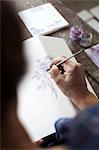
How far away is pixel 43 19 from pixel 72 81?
390 millimetres

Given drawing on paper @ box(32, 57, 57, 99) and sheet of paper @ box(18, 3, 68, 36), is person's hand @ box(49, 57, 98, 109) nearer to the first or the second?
drawing on paper @ box(32, 57, 57, 99)

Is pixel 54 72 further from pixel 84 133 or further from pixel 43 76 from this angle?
pixel 84 133

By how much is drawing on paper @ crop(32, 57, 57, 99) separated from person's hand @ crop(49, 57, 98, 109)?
0.10 ft

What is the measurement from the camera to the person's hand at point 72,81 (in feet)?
3.51

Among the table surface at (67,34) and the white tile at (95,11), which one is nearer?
the table surface at (67,34)

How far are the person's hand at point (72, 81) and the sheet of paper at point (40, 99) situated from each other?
0.02 m

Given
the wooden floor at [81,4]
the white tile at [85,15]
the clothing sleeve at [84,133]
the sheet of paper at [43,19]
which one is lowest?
the wooden floor at [81,4]

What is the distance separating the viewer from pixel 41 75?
3.75 ft

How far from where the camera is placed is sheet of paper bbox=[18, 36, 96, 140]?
1.01 meters

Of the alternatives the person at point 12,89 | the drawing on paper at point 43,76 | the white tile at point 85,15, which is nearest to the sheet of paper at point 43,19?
the drawing on paper at point 43,76

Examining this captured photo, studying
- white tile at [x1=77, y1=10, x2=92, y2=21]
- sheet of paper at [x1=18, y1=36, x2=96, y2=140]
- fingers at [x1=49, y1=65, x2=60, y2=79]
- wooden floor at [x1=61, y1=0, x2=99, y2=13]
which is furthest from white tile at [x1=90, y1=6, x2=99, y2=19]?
fingers at [x1=49, y1=65, x2=60, y2=79]

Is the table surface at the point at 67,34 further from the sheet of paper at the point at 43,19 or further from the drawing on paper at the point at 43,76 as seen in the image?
the drawing on paper at the point at 43,76

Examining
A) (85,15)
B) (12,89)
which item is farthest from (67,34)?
→ (85,15)

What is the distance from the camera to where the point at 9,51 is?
0.47 meters
